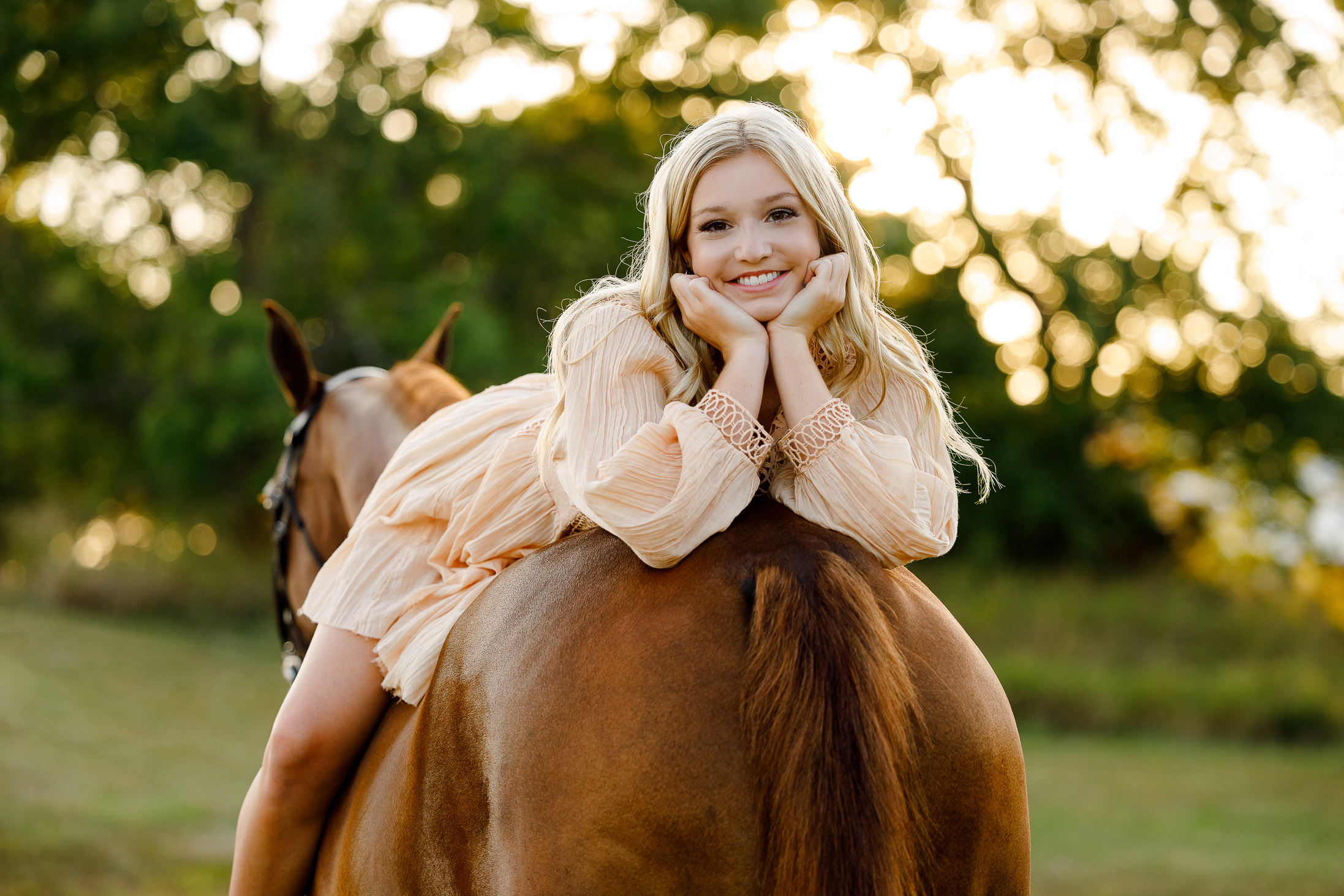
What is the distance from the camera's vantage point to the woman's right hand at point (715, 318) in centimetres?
189

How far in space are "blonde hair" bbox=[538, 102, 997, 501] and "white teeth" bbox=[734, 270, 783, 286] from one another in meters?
0.14

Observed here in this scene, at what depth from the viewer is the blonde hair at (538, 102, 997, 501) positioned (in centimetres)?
197

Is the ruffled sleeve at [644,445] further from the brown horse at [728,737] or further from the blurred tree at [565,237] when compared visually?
the blurred tree at [565,237]

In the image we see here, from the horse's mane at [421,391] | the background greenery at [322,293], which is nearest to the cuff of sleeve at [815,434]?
the horse's mane at [421,391]

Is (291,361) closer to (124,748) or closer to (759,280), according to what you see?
(759,280)

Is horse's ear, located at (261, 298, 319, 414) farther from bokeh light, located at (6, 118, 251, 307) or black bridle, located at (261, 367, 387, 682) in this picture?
bokeh light, located at (6, 118, 251, 307)

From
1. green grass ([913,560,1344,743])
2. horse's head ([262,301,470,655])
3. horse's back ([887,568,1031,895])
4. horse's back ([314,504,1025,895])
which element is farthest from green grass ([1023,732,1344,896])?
horse's back ([314,504,1025,895])

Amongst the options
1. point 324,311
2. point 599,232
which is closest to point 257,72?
point 324,311

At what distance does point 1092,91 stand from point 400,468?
17.3 metres

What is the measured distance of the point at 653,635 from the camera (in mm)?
1559

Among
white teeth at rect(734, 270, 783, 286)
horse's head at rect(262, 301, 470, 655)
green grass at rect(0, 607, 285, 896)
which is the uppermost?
white teeth at rect(734, 270, 783, 286)

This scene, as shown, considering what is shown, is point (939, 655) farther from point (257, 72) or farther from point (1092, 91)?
point (1092, 91)

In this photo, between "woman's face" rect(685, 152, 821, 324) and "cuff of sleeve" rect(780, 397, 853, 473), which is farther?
"woman's face" rect(685, 152, 821, 324)

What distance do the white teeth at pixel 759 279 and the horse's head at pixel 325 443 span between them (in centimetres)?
136
